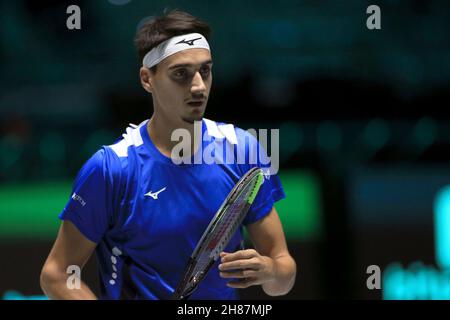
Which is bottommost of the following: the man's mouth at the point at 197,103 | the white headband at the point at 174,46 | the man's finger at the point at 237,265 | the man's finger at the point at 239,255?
the man's finger at the point at 237,265

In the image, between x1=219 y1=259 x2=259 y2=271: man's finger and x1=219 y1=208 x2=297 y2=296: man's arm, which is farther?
x1=219 y1=208 x2=297 y2=296: man's arm

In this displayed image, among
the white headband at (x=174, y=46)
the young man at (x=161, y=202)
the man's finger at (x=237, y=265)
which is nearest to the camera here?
the man's finger at (x=237, y=265)

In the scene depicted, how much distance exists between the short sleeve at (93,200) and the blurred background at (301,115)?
1.55 meters

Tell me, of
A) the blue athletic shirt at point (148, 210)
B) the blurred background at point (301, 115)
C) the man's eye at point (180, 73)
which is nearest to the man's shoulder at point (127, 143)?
the blue athletic shirt at point (148, 210)

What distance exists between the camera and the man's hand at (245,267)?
105 inches

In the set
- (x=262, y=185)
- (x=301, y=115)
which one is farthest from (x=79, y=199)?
(x=301, y=115)

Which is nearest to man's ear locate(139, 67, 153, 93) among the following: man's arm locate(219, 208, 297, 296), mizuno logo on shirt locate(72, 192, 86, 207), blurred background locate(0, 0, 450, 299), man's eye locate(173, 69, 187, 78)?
man's eye locate(173, 69, 187, 78)

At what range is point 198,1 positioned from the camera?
217 inches

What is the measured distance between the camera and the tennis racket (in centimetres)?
280

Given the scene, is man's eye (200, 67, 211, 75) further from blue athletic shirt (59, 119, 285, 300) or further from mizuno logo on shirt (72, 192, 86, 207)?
mizuno logo on shirt (72, 192, 86, 207)

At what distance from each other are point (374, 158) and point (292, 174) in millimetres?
450

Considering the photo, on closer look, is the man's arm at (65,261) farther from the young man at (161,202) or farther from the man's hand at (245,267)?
the man's hand at (245,267)
